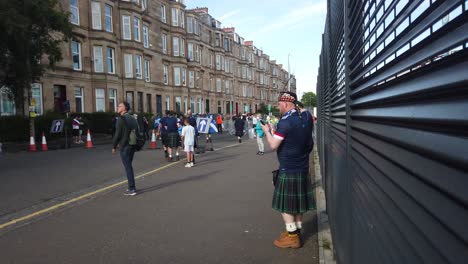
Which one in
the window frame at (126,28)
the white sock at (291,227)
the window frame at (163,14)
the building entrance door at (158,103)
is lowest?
the white sock at (291,227)

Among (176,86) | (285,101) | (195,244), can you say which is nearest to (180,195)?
(195,244)

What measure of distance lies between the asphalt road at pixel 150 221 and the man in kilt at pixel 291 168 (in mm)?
344

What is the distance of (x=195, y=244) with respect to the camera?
15.0 ft

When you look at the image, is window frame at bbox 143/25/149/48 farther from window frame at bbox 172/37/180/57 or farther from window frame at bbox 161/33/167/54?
window frame at bbox 172/37/180/57

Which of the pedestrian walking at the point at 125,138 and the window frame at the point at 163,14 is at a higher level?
the window frame at the point at 163,14

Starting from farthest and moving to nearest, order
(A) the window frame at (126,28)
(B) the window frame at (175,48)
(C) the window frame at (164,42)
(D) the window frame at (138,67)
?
(B) the window frame at (175,48) < (C) the window frame at (164,42) < (D) the window frame at (138,67) < (A) the window frame at (126,28)

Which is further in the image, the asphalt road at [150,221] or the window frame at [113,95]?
the window frame at [113,95]

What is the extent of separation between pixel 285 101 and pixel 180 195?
392cm

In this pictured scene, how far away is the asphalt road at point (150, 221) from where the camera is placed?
427 centimetres

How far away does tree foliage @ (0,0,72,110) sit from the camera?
15062mm

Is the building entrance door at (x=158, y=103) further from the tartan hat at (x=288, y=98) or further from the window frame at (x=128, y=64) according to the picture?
the tartan hat at (x=288, y=98)

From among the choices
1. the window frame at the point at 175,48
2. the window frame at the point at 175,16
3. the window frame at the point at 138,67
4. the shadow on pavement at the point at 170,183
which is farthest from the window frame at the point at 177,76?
the shadow on pavement at the point at 170,183

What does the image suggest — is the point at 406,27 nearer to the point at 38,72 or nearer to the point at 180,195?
the point at 180,195

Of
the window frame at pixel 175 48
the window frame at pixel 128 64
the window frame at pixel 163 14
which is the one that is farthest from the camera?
the window frame at pixel 175 48
